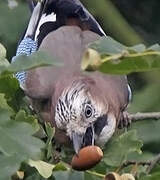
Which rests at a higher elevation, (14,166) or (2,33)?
(14,166)

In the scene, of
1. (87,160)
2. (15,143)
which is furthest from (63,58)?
(15,143)

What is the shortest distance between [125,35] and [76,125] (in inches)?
57.4

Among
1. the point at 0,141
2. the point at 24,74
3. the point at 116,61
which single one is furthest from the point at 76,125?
the point at 116,61

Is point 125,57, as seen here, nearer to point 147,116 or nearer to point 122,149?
point 122,149

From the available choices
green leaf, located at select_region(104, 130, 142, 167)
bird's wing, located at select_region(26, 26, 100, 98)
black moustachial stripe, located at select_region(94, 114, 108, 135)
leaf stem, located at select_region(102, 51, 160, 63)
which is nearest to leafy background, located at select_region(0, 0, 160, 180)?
green leaf, located at select_region(104, 130, 142, 167)

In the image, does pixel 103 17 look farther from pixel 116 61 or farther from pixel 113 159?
pixel 116 61

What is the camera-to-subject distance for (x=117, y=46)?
67.7 inches

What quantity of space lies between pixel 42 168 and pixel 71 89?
1.36 meters

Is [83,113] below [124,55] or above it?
below

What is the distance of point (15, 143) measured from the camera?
1845 millimetres

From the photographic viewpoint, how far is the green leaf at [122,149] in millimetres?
2223

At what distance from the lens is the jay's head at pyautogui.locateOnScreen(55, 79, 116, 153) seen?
323 cm

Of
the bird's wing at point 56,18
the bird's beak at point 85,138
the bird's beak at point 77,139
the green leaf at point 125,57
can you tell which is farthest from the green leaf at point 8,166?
the bird's wing at point 56,18

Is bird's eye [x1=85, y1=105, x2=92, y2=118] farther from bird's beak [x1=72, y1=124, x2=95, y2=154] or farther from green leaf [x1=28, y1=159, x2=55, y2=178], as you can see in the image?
green leaf [x1=28, y1=159, x2=55, y2=178]
